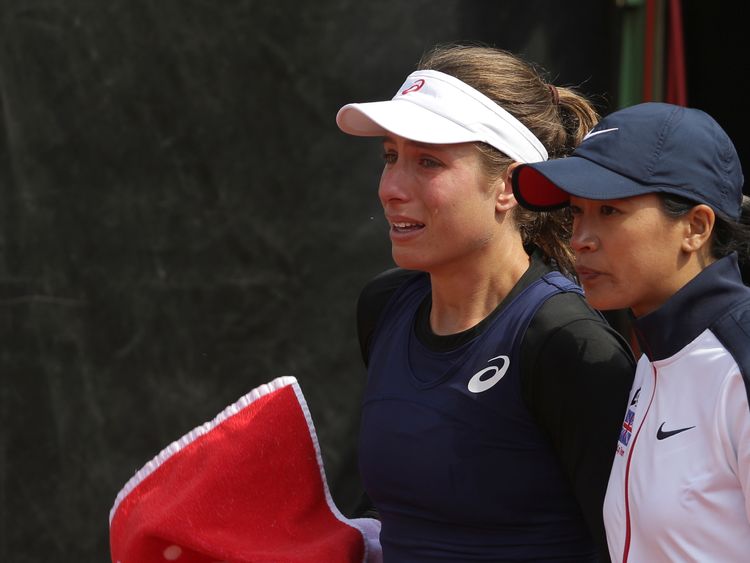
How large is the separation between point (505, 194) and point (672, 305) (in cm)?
58

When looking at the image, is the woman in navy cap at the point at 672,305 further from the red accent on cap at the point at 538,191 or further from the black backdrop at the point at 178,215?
the black backdrop at the point at 178,215

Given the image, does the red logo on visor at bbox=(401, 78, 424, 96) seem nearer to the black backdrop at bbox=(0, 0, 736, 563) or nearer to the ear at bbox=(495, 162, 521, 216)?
the ear at bbox=(495, 162, 521, 216)

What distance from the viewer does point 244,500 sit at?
2.13 metres

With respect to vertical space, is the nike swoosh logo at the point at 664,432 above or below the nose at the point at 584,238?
below

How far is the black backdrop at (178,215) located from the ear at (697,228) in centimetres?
169

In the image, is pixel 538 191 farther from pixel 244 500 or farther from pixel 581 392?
pixel 244 500

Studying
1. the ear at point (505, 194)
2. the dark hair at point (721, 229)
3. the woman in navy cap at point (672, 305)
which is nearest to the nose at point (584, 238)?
the woman in navy cap at point (672, 305)

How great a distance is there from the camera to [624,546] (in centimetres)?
156

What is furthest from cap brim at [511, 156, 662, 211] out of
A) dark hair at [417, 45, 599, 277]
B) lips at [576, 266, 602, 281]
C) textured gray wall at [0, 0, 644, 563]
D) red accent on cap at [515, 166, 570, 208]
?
textured gray wall at [0, 0, 644, 563]

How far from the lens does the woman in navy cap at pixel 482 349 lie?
1.80 meters

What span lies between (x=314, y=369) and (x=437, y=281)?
118cm

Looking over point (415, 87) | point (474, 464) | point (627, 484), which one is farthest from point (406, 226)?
point (627, 484)

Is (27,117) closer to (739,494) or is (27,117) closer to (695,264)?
(695,264)

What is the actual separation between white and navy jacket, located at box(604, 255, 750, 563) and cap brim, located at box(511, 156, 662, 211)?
0.15 metres
